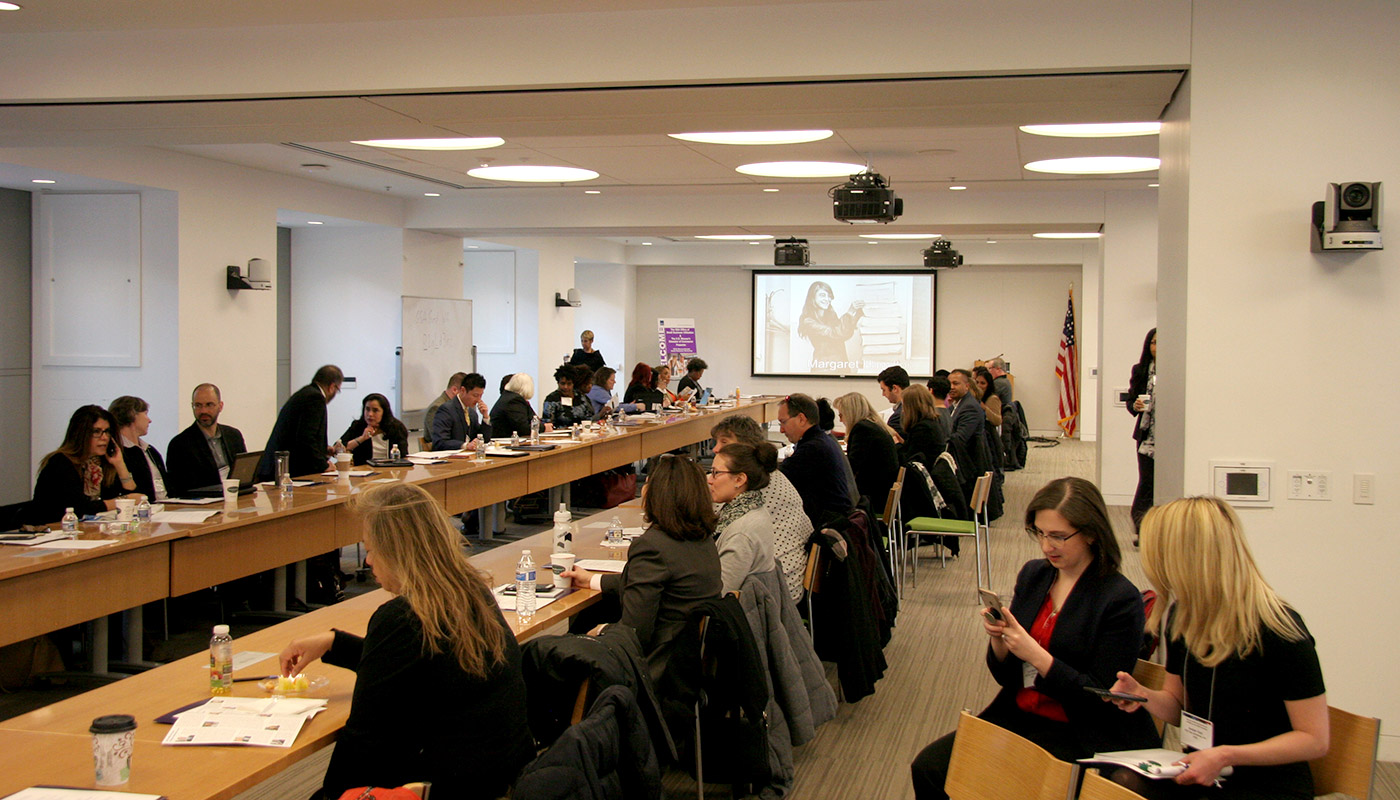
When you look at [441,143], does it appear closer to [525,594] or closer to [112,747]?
[525,594]

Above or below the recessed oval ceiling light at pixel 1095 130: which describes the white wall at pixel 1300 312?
below

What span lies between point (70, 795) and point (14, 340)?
825 centimetres

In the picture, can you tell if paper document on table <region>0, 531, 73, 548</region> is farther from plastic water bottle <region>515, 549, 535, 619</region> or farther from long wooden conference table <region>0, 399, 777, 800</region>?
plastic water bottle <region>515, 549, 535, 619</region>

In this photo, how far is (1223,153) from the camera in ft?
13.0

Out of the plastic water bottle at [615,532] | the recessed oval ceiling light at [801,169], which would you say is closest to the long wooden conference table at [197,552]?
the plastic water bottle at [615,532]

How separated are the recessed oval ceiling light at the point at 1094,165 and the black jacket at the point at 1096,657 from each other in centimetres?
626

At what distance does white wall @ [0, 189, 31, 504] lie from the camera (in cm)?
880

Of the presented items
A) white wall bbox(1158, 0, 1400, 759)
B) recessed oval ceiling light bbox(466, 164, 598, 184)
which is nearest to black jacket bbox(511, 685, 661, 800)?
white wall bbox(1158, 0, 1400, 759)

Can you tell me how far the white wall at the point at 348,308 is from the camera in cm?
1169

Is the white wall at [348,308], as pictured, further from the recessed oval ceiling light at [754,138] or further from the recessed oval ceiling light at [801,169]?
the recessed oval ceiling light at [754,138]

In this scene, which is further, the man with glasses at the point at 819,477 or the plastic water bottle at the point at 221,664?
the man with glasses at the point at 819,477

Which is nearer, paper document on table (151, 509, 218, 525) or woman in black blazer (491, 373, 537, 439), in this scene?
paper document on table (151, 509, 218, 525)

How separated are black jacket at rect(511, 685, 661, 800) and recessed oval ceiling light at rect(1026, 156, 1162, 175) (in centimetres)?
714

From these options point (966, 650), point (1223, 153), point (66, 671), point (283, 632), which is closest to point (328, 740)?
point (283, 632)
